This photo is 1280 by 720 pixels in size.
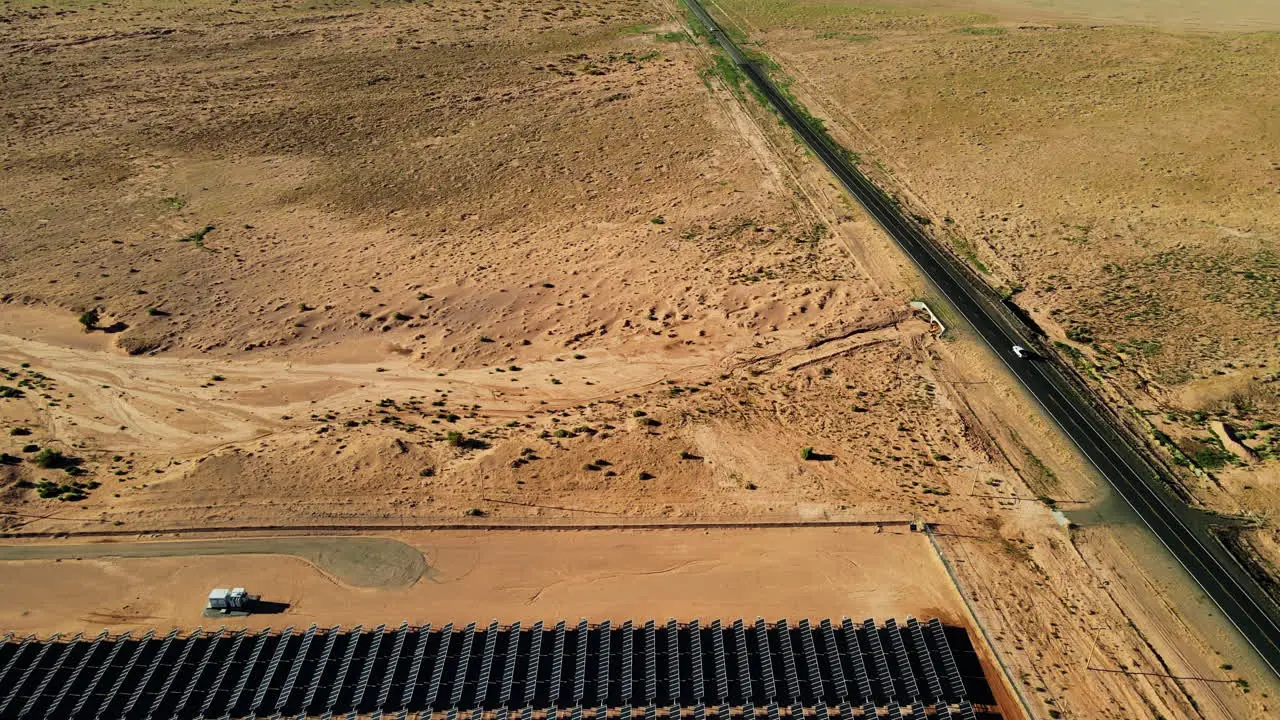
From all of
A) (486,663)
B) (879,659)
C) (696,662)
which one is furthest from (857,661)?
(486,663)

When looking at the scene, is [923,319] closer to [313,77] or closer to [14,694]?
[14,694]

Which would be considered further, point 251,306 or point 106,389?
point 251,306

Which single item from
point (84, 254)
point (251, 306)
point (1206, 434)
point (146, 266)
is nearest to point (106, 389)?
point (251, 306)

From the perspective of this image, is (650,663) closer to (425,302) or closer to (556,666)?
(556,666)

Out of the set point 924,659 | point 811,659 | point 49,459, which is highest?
point 924,659

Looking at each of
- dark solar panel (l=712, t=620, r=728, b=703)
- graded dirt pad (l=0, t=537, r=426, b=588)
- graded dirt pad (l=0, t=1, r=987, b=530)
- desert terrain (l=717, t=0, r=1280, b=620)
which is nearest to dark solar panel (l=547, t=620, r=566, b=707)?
dark solar panel (l=712, t=620, r=728, b=703)

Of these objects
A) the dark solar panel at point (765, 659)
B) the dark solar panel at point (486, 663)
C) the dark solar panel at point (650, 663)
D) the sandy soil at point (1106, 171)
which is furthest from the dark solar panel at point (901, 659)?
the sandy soil at point (1106, 171)
